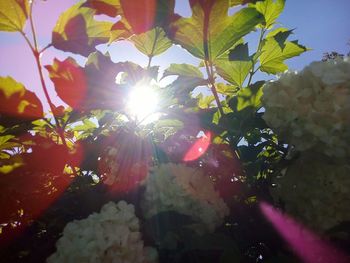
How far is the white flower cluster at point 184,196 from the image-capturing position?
1.65 m

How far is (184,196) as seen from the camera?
1692 mm

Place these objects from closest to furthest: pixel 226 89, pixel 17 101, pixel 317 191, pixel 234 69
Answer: pixel 317 191 → pixel 17 101 → pixel 234 69 → pixel 226 89

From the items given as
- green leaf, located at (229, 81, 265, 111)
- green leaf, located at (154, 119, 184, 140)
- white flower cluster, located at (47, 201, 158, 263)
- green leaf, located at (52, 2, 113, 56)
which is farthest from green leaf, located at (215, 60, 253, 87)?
white flower cluster, located at (47, 201, 158, 263)

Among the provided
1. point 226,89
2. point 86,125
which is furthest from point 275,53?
point 86,125

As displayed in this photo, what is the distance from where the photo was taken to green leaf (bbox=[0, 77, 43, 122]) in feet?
5.89

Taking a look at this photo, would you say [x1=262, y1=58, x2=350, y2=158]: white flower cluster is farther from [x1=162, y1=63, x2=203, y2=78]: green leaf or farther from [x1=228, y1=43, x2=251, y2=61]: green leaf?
[x1=162, y1=63, x2=203, y2=78]: green leaf

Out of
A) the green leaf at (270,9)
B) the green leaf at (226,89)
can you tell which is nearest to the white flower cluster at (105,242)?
the green leaf at (226,89)

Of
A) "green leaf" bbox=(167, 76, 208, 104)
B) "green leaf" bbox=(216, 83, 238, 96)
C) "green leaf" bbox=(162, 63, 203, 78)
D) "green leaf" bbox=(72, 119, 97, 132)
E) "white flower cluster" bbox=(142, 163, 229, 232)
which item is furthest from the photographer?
"green leaf" bbox=(72, 119, 97, 132)

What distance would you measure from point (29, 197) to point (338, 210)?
1290mm

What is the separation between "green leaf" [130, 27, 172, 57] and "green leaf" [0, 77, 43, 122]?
0.60m

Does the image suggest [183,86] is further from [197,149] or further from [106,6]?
[106,6]

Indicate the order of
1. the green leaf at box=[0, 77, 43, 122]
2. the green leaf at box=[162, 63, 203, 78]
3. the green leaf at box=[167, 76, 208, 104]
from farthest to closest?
the green leaf at box=[162, 63, 203, 78] → the green leaf at box=[167, 76, 208, 104] → the green leaf at box=[0, 77, 43, 122]

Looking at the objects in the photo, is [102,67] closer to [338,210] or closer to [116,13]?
[116,13]

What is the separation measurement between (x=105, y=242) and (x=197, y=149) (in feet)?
2.22
